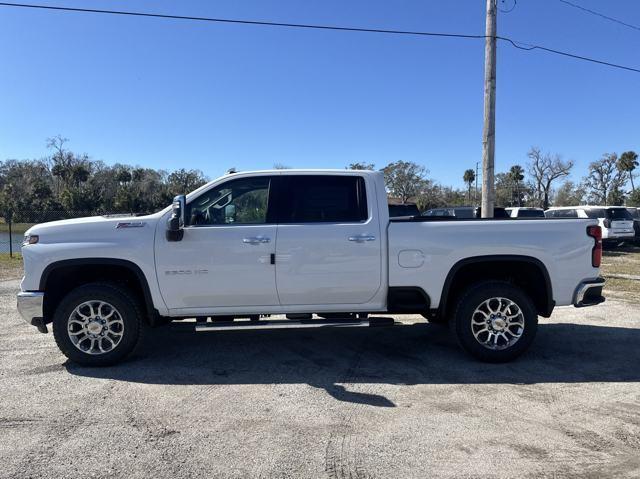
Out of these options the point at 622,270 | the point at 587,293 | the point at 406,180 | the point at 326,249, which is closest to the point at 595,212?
the point at 622,270

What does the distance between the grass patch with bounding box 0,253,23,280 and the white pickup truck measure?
8836 millimetres

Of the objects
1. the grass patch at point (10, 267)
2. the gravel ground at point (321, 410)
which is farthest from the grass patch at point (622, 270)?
the grass patch at point (10, 267)

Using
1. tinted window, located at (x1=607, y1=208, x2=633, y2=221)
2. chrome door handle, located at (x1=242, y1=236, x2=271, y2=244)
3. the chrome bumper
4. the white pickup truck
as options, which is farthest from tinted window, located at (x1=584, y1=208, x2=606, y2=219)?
the chrome bumper

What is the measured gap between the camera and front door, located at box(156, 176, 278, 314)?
511 cm

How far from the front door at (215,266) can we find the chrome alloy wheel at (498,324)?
7.29 ft

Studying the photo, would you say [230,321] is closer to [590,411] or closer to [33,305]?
[33,305]

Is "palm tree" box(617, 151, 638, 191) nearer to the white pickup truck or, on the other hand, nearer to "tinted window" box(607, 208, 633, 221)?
"tinted window" box(607, 208, 633, 221)

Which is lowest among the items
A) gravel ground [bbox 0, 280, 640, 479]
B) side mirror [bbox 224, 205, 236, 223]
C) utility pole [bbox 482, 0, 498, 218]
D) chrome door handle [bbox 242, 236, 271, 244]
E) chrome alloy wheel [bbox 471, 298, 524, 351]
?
gravel ground [bbox 0, 280, 640, 479]

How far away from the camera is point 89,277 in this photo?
5.42 metres

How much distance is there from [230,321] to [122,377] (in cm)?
120

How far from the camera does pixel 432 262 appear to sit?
207 inches

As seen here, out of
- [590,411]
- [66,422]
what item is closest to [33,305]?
[66,422]

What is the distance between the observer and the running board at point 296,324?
17.0 ft

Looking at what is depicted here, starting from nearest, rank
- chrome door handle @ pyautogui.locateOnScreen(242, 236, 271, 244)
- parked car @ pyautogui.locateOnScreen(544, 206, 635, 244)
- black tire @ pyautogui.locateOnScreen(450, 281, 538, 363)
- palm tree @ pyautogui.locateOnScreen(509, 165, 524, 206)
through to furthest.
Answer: chrome door handle @ pyautogui.locateOnScreen(242, 236, 271, 244) → black tire @ pyautogui.locateOnScreen(450, 281, 538, 363) → parked car @ pyautogui.locateOnScreen(544, 206, 635, 244) → palm tree @ pyautogui.locateOnScreen(509, 165, 524, 206)
